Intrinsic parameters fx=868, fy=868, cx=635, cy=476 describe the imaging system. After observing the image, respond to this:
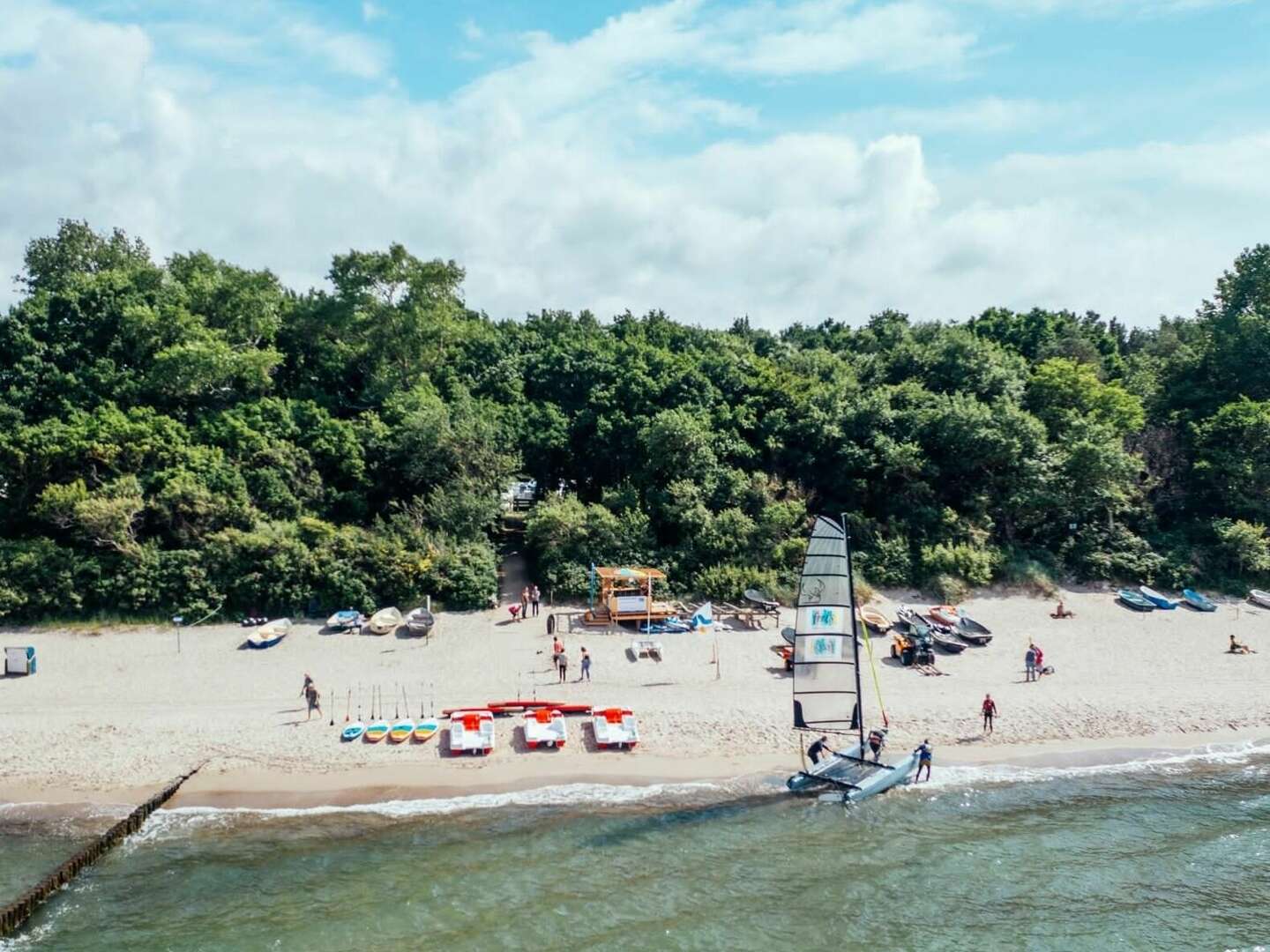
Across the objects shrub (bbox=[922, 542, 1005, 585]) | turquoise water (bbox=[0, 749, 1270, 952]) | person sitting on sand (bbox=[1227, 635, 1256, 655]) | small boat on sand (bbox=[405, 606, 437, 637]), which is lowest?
turquoise water (bbox=[0, 749, 1270, 952])

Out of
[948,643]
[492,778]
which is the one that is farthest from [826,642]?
[948,643]

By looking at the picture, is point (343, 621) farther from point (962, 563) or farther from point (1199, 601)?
point (1199, 601)

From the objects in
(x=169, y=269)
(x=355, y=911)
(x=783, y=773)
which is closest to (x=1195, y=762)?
(x=783, y=773)

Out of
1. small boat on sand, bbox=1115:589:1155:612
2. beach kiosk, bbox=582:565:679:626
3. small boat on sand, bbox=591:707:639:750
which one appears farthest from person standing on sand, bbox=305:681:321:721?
small boat on sand, bbox=1115:589:1155:612

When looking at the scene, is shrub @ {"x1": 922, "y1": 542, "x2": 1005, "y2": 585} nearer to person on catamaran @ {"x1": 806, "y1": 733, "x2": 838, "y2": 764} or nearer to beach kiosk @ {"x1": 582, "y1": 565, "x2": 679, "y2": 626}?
beach kiosk @ {"x1": 582, "y1": 565, "x2": 679, "y2": 626}

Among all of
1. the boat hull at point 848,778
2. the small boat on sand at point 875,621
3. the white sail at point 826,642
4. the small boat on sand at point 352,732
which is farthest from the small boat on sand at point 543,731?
the small boat on sand at point 875,621

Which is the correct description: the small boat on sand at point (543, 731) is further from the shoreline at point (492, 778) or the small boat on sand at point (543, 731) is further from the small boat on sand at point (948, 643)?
the small boat on sand at point (948, 643)

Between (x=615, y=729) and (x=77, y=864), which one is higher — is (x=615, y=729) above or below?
above
